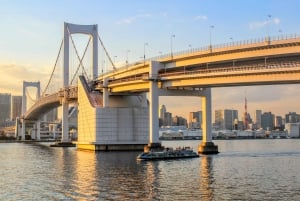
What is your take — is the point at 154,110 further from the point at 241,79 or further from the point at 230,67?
the point at 241,79

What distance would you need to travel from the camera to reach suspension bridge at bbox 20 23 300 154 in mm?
62812

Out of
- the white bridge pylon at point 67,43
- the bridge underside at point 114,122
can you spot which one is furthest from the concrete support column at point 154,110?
the white bridge pylon at point 67,43

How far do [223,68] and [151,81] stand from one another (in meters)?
16.5

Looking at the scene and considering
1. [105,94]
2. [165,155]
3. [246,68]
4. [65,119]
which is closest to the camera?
[246,68]

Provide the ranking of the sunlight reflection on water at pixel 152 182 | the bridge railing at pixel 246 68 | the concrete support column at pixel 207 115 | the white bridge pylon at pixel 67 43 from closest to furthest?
the sunlight reflection on water at pixel 152 182 < the bridge railing at pixel 246 68 < the concrete support column at pixel 207 115 < the white bridge pylon at pixel 67 43

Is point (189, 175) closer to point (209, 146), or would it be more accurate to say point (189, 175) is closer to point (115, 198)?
point (115, 198)

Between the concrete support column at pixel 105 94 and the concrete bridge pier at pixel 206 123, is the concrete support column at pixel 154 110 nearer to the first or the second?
the concrete bridge pier at pixel 206 123

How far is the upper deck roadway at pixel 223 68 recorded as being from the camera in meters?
60.5

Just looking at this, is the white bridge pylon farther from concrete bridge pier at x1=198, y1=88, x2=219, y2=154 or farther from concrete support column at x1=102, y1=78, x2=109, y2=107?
concrete bridge pier at x1=198, y1=88, x2=219, y2=154

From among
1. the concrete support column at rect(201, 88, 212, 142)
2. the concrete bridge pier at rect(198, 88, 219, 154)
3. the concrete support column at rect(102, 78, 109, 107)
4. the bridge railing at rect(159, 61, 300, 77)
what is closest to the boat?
the concrete bridge pier at rect(198, 88, 219, 154)

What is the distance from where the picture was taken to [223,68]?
67.8 meters

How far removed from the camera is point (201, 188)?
135 ft

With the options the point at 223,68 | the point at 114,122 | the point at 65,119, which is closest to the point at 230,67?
the point at 223,68

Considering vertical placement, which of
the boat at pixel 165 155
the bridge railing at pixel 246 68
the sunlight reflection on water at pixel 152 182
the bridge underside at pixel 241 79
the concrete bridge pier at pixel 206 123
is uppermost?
the bridge railing at pixel 246 68
